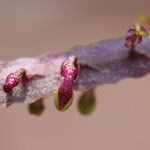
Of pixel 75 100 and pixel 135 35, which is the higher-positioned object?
pixel 75 100

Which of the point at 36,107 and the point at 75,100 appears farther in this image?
the point at 75,100

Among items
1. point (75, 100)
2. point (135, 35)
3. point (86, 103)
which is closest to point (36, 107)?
point (86, 103)

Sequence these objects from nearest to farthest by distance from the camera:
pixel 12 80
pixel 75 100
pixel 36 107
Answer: pixel 12 80
pixel 36 107
pixel 75 100

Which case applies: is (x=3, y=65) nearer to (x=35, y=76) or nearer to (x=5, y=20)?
(x=35, y=76)

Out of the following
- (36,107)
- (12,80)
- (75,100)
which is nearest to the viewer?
(12,80)

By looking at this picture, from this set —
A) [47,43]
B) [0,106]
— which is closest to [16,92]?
[0,106]

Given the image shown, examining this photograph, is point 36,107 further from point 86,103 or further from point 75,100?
point 75,100

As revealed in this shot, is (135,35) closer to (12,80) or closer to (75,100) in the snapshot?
(12,80)

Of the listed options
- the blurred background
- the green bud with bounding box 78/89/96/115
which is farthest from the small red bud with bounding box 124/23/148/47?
the blurred background

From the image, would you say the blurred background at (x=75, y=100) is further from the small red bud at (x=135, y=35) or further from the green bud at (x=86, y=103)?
the small red bud at (x=135, y=35)

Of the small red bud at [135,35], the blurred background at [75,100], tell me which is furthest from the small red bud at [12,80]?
the blurred background at [75,100]
